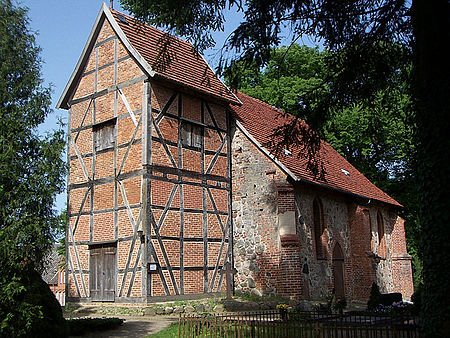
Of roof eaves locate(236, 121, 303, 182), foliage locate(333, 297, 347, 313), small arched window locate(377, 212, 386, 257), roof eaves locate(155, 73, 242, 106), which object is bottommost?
foliage locate(333, 297, 347, 313)

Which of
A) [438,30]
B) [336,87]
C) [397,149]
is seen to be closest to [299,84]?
[397,149]

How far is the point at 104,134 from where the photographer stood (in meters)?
18.3

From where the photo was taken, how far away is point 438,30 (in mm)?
8234

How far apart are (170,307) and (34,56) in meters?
8.60

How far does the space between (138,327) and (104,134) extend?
7.72 m

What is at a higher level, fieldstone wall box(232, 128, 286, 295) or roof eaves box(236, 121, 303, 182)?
roof eaves box(236, 121, 303, 182)

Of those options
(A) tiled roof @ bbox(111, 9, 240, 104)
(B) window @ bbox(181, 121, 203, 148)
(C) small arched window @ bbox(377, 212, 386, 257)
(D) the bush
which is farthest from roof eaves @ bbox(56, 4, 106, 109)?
(C) small arched window @ bbox(377, 212, 386, 257)

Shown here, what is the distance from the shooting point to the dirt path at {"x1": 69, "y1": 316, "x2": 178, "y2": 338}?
12.5 m

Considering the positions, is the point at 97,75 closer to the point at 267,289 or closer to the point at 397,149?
the point at 267,289

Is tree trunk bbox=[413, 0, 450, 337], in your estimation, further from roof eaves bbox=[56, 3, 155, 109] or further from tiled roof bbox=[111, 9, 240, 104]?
roof eaves bbox=[56, 3, 155, 109]

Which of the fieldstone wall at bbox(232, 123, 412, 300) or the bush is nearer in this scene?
the bush

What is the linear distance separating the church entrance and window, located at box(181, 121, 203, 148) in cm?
800

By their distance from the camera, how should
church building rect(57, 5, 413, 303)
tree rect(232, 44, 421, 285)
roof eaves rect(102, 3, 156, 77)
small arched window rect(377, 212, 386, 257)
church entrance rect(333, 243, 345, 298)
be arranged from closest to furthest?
church building rect(57, 5, 413, 303)
roof eaves rect(102, 3, 156, 77)
church entrance rect(333, 243, 345, 298)
small arched window rect(377, 212, 386, 257)
tree rect(232, 44, 421, 285)

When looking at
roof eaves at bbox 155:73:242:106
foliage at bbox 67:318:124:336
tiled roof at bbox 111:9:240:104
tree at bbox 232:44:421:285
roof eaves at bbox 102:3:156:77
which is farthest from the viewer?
tree at bbox 232:44:421:285
